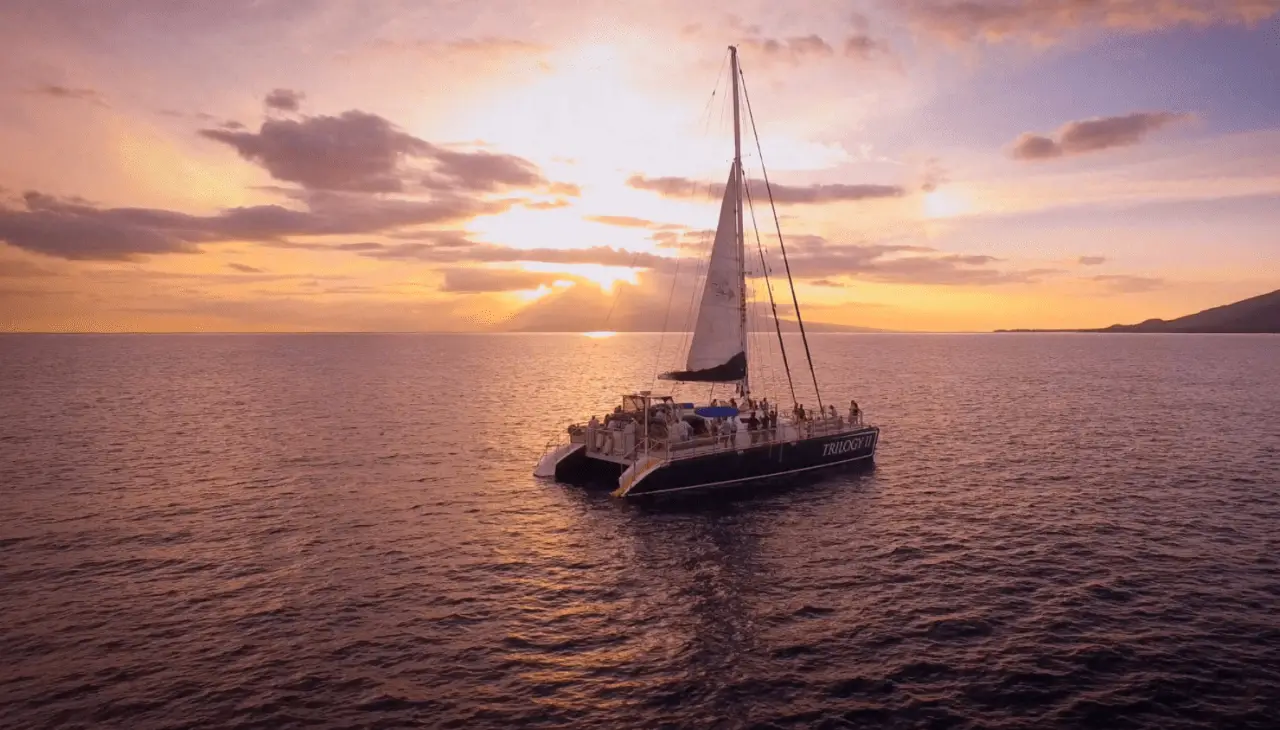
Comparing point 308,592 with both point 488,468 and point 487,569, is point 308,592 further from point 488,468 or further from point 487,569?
point 488,468

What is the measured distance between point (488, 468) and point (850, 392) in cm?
6787

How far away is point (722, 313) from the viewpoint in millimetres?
40781

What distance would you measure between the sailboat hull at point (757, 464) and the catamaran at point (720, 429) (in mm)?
67

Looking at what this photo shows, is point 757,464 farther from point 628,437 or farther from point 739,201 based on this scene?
point 739,201

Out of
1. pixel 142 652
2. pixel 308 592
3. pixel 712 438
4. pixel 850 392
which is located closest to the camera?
pixel 142 652

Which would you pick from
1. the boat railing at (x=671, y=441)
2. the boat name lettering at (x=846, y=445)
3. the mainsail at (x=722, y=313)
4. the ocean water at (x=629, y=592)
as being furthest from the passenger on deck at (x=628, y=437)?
the boat name lettering at (x=846, y=445)

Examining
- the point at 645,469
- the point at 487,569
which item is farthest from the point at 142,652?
the point at 645,469

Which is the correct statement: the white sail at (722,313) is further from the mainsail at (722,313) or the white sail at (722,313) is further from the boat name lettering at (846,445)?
the boat name lettering at (846,445)

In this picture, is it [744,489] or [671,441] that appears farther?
[744,489]

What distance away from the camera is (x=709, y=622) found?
68.2 feet

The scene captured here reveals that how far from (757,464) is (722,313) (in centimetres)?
917

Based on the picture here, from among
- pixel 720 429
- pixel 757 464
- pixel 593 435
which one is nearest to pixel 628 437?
pixel 593 435

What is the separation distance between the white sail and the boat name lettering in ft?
24.5

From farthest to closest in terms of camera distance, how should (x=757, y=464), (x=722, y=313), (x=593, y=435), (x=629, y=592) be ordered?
(x=722, y=313) < (x=593, y=435) < (x=757, y=464) < (x=629, y=592)
